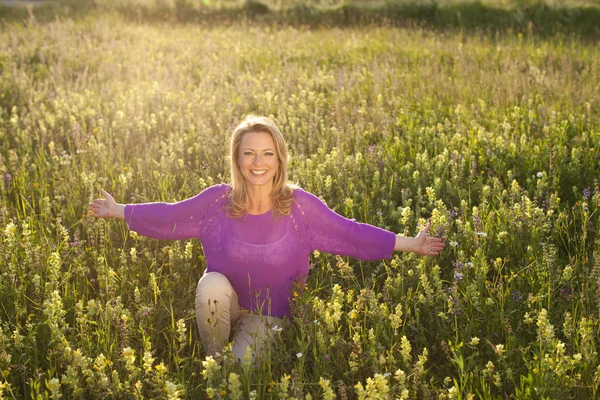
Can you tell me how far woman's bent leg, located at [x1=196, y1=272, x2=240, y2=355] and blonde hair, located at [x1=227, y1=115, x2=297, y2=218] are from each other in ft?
1.35

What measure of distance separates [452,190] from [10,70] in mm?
6958

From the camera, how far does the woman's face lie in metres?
3.71

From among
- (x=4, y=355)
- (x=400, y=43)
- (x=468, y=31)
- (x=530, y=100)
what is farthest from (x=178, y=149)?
(x=468, y=31)

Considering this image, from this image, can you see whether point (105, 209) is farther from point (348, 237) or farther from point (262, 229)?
point (348, 237)

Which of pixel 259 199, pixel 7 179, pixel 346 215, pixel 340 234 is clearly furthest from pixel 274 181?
pixel 7 179

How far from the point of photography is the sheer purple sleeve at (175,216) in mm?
3867

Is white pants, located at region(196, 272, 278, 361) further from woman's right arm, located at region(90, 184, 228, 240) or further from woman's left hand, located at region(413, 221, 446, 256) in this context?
woman's left hand, located at region(413, 221, 446, 256)

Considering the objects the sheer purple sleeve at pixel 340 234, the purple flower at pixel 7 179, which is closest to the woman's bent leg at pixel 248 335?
the sheer purple sleeve at pixel 340 234

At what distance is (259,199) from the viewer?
379 centimetres

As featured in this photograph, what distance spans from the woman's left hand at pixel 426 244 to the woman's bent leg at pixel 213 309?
1.05 meters

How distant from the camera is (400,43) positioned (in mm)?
11766

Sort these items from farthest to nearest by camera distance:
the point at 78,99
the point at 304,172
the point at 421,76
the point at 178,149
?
the point at 421,76, the point at 78,99, the point at 178,149, the point at 304,172

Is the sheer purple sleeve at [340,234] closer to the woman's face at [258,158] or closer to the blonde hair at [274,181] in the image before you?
the blonde hair at [274,181]

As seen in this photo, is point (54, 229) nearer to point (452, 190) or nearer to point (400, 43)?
point (452, 190)
